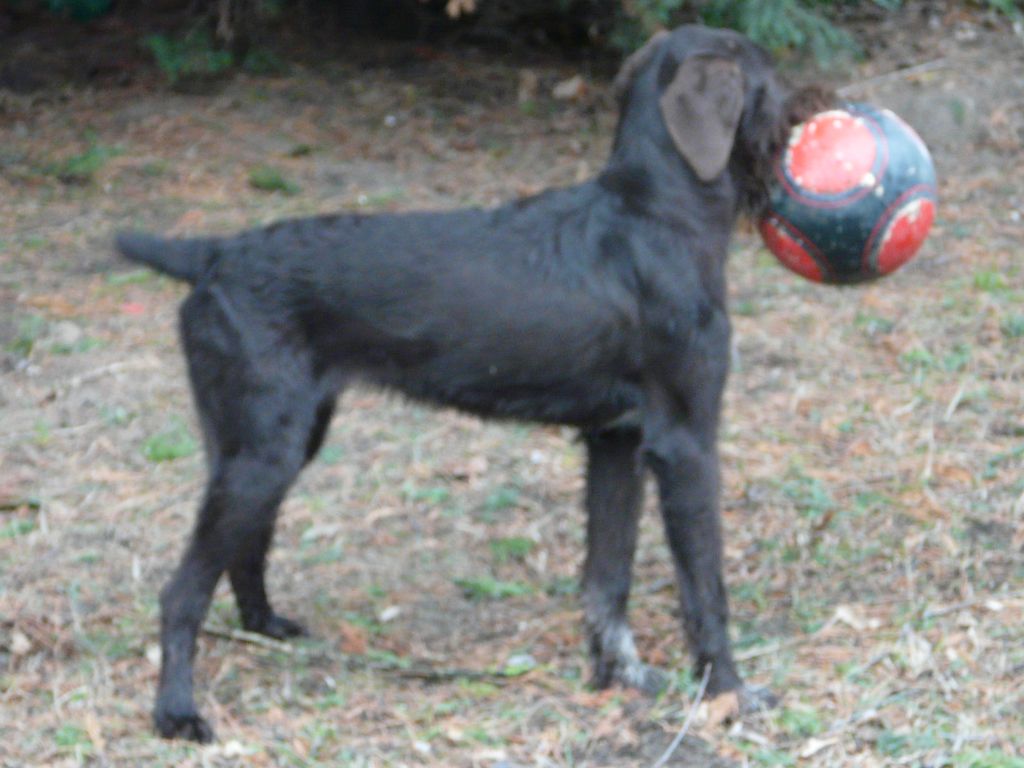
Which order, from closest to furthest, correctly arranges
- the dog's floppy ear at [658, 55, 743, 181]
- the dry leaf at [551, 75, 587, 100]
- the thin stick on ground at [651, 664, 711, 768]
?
the thin stick on ground at [651, 664, 711, 768], the dog's floppy ear at [658, 55, 743, 181], the dry leaf at [551, 75, 587, 100]

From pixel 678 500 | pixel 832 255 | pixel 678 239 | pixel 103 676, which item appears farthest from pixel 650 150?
pixel 103 676

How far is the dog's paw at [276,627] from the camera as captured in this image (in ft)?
16.2

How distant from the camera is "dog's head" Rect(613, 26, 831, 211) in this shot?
4477 mm

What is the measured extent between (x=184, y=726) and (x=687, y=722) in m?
1.44

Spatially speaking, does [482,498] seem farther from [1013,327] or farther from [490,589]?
[1013,327]

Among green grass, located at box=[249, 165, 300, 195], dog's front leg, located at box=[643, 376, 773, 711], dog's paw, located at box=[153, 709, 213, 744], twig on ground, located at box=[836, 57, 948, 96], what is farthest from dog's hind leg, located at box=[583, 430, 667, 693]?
twig on ground, located at box=[836, 57, 948, 96]

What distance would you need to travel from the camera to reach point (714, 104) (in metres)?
4.47

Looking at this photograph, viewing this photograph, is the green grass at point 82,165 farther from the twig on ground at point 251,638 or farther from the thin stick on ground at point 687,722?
the thin stick on ground at point 687,722

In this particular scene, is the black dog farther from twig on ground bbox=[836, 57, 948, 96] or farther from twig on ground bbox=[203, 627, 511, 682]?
twig on ground bbox=[836, 57, 948, 96]

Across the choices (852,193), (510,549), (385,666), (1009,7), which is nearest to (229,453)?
(385,666)

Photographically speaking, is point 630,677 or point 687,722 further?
point 630,677

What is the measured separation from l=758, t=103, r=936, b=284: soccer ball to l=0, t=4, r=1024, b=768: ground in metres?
1.19

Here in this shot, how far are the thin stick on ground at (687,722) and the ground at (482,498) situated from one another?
0.15 ft

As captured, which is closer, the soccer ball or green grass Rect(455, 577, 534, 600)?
the soccer ball
